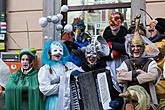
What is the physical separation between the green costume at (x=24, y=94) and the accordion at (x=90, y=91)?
466mm

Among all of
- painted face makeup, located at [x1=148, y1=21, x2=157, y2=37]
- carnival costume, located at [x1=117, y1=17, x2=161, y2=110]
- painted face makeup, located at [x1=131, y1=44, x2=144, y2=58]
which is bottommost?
carnival costume, located at [x1=117, y1=17, x2=161, y2=110]

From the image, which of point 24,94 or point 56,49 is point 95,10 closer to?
point 56,49

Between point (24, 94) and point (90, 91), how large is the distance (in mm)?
878

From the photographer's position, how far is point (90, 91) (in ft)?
16.2

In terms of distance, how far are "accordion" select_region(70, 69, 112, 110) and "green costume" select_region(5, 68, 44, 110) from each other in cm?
47

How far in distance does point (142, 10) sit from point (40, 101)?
7.47 feet

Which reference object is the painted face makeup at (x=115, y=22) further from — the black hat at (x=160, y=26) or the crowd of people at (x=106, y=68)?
the black hat at (x=160, y=26)

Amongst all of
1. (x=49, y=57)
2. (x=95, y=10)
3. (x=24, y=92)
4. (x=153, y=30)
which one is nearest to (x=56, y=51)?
(x=49, y=57)

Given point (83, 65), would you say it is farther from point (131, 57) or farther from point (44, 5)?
point (44, 5)

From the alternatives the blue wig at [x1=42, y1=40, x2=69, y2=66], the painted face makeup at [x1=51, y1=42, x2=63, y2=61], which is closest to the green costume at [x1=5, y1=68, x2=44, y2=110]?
the blue wig at [x1=42, y1=40, x2=69, y2=66]

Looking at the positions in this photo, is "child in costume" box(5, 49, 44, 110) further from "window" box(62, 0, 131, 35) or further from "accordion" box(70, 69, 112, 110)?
"window" box(62, 0, 131, 35)

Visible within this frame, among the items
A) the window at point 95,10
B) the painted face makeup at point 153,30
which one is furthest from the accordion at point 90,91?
the window at point 95,10

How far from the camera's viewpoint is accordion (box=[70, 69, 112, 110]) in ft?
16.0

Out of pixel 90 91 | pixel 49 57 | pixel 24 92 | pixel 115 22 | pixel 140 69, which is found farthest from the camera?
pixel 115 22
